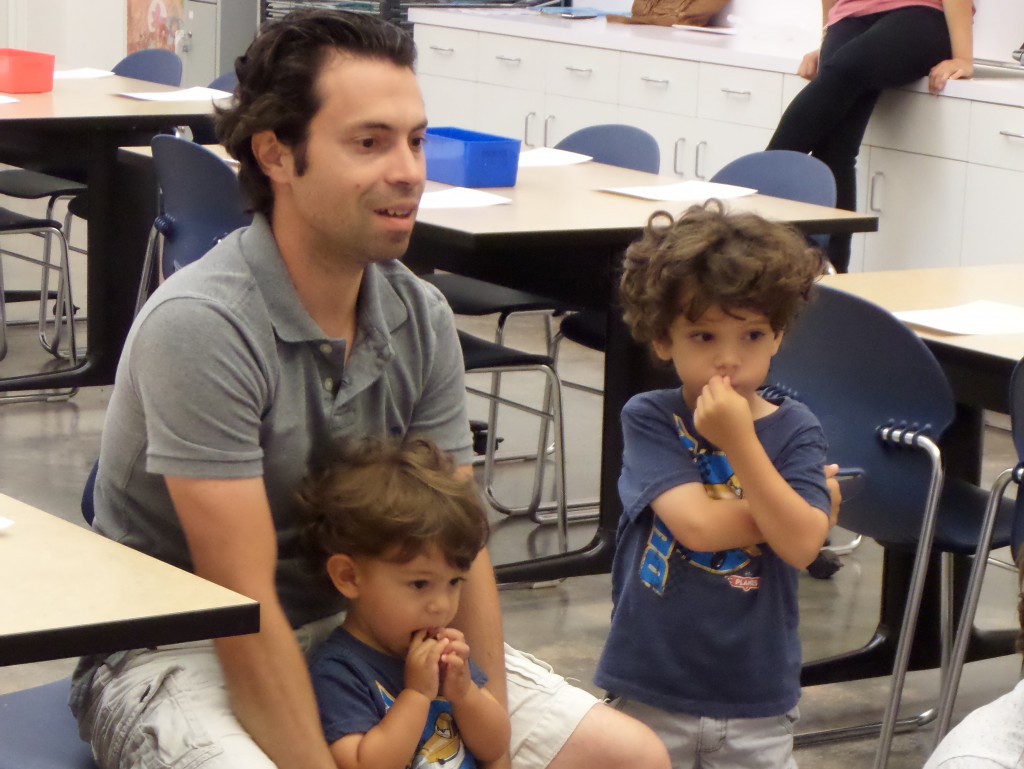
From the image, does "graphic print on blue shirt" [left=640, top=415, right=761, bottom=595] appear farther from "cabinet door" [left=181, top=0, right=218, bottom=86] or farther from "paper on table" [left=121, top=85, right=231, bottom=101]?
"cabinet door" [left=181, top=0, right=218, bottom=86]

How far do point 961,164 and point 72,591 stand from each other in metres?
3.93

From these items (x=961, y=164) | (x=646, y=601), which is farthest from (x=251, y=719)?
(x=961, y=164)

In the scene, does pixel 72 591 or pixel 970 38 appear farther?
pixel 970 38

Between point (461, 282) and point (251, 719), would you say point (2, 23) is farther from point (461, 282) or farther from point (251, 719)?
point (251, 719)

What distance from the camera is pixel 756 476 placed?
177cm

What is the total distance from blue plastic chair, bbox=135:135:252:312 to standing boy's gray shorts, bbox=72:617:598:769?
1806 millimetres

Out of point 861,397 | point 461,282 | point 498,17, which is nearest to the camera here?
point 861,397

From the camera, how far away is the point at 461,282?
399cm

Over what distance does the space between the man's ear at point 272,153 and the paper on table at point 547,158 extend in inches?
90.7

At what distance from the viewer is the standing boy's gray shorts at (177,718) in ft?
4.80

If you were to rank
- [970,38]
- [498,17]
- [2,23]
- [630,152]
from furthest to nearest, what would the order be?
[2,23], [498,17], [970,38], [630,152]

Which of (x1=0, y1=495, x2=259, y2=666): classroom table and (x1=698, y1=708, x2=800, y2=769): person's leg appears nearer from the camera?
(x1=0, y1=495, x2=259, y2=666): classroom table

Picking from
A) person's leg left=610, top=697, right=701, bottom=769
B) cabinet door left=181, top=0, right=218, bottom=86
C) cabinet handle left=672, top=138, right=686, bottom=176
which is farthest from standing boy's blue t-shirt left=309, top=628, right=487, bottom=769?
cabinet door left=181, top=0, right=218, bottom=86

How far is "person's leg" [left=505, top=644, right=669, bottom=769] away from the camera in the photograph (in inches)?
64.8
